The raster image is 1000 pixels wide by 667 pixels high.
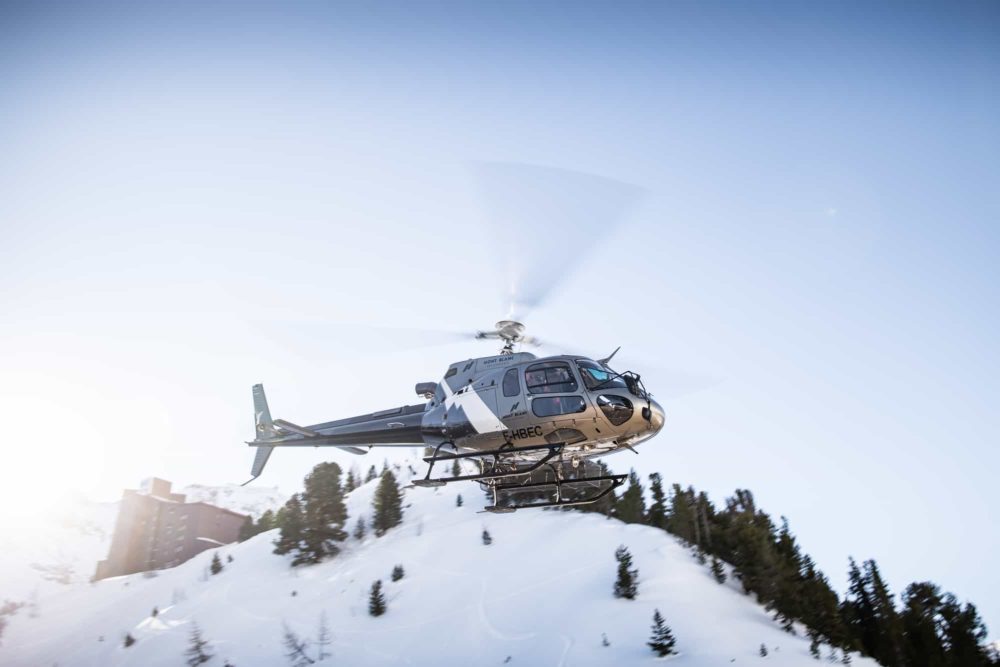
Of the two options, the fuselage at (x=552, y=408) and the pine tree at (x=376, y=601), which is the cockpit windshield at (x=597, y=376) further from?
the pine tree at (x=376, y=601)

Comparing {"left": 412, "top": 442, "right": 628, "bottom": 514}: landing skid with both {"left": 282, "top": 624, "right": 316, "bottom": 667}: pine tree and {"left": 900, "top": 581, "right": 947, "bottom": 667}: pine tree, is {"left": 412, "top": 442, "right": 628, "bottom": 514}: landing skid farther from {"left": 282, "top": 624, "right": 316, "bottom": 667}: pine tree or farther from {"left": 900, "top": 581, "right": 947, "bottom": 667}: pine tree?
{"left": 900, "top": 581, "right": 947, "bottom": 667}: pine tree

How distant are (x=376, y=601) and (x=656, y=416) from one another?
28857 mm

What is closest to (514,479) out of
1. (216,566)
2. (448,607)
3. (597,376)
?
(597,376)

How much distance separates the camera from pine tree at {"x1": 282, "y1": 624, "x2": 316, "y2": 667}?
28.7m

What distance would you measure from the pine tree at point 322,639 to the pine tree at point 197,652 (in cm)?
596

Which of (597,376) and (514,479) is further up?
(597,376)

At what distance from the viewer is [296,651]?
1152 inches

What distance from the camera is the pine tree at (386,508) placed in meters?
47.8

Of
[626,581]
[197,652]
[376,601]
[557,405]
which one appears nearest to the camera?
[557,405]

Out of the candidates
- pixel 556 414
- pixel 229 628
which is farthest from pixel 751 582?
pixel 229 628

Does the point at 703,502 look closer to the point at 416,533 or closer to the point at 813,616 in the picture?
the point at 813,616

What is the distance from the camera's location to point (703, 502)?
42281 millimetres

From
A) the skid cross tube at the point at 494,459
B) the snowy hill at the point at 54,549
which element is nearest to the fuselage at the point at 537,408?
the skid cross tube at the point at 494,459

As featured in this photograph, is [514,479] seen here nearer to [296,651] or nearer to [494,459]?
[494,459]
